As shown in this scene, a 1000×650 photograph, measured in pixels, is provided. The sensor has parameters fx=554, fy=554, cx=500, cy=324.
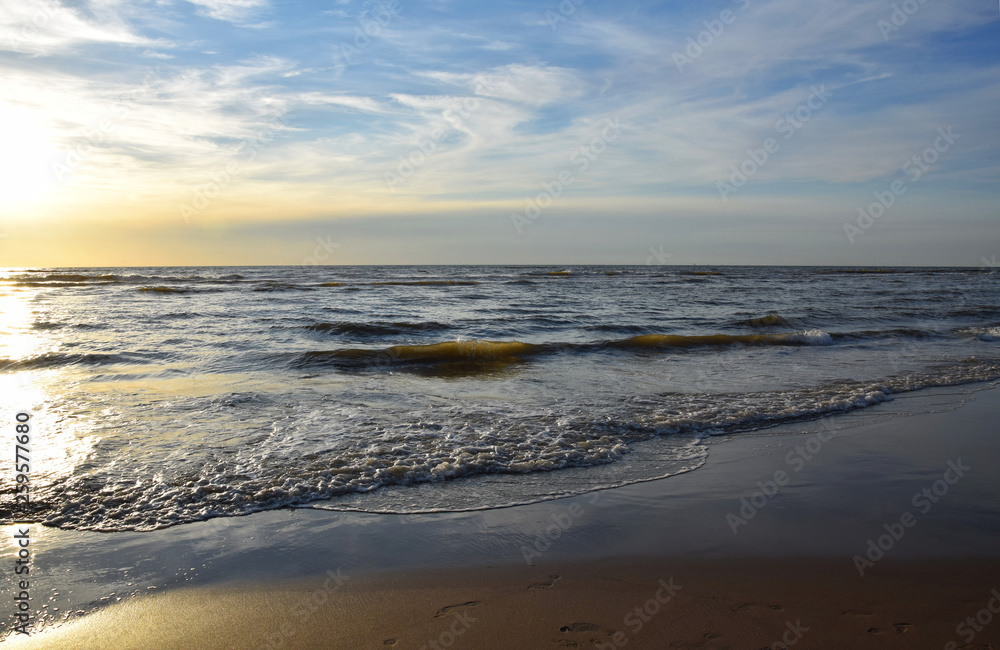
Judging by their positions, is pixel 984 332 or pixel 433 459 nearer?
pixel 433 459

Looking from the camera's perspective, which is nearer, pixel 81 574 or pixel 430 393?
pixel 81 574

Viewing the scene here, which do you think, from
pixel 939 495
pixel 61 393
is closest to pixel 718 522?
pixel 939 495

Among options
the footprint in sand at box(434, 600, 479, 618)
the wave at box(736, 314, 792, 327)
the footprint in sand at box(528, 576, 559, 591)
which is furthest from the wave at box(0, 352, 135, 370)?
the wave at box(736, 314, 792, 327)

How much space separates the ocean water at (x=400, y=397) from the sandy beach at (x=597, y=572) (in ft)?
1.51

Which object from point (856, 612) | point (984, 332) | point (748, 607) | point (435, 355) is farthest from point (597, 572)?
point (984, 332)

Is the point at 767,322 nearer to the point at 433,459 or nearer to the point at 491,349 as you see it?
the point at 491,349

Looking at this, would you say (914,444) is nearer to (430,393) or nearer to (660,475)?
(660,475)

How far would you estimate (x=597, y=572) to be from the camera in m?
3.32

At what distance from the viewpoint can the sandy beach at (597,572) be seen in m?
2.74

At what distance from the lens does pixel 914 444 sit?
587 centimetres

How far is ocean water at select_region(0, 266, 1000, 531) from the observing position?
4613mm

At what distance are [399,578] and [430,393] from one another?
17.0 feet

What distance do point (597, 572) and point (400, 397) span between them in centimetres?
517

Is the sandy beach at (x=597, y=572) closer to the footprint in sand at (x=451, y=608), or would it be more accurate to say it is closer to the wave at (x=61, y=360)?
the footprint in sand at (x=451, y=608)
